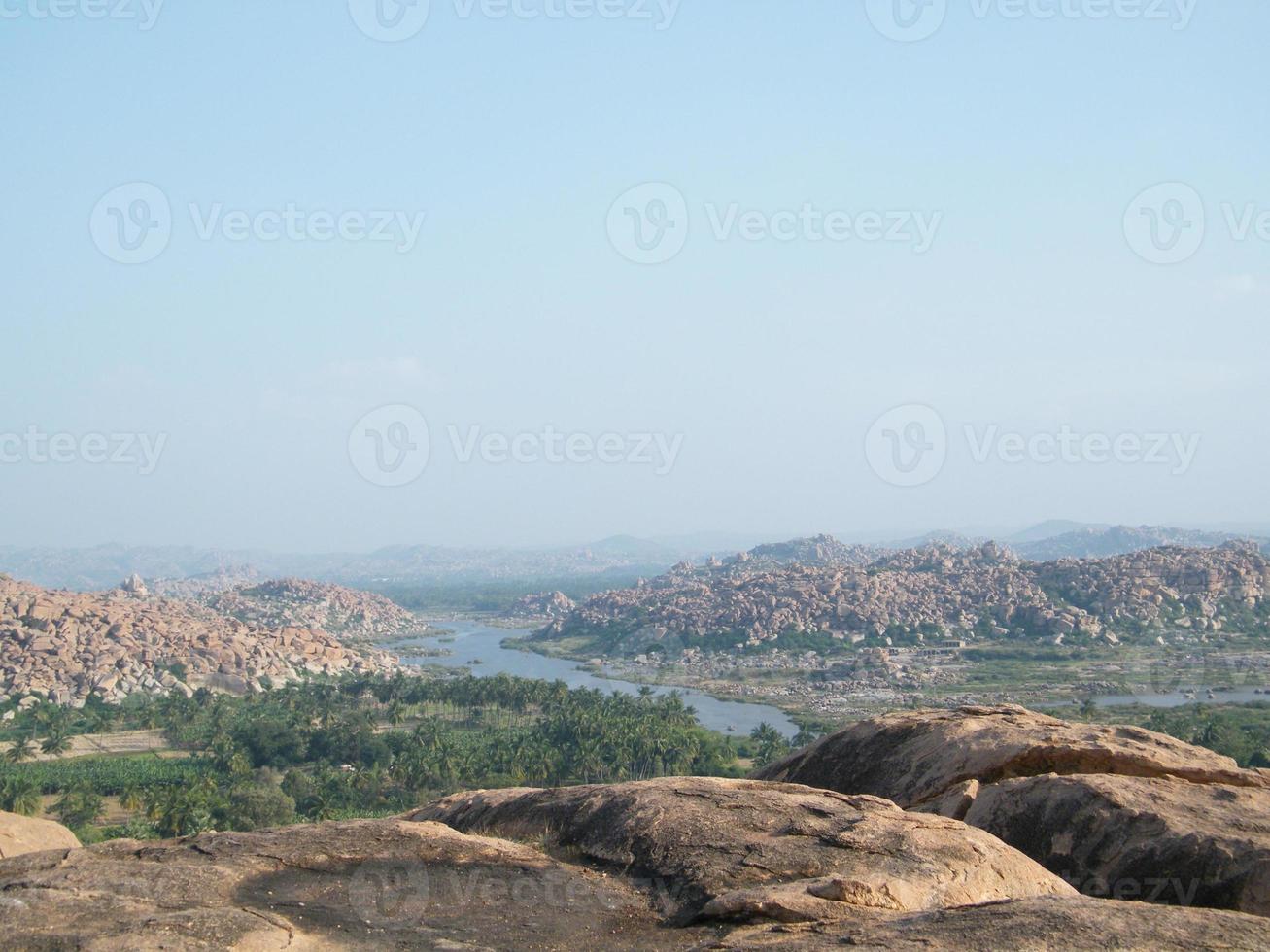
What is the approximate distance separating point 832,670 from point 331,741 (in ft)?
164

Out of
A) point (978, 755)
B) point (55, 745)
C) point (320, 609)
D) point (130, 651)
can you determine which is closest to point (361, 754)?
point (55, 745)

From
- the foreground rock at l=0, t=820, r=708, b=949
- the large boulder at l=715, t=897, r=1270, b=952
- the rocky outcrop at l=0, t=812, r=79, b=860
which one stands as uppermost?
the large boulder at l=715, t=897, r=1270, b=952

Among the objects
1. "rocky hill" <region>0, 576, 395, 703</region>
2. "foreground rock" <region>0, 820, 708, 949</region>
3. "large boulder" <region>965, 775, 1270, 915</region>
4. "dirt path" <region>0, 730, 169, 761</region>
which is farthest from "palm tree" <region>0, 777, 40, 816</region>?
"large boulder" <region>965, 775, 1270, 915</region>

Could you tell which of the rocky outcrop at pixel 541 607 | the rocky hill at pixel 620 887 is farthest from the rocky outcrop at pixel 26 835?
the rocky outcrop at pixel 541 607

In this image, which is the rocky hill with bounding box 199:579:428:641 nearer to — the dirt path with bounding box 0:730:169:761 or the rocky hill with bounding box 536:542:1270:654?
the rocky hill with bounding box 536:542:1270:654

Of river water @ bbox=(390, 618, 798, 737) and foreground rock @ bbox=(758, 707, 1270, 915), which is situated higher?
foreground rock @ bbox=(758, 707, 1270, 915)

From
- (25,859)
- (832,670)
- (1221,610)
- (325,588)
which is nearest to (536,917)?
(25,859)

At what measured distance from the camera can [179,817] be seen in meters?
40.2

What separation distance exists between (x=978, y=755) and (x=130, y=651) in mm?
91068

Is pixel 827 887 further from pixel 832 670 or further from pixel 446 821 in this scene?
pixel 832 670

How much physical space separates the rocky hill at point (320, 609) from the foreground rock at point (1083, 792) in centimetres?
13070

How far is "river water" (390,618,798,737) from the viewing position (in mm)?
73812

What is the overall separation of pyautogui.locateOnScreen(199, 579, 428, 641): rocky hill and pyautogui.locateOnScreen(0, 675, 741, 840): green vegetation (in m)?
64.3

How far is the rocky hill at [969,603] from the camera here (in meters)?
108
